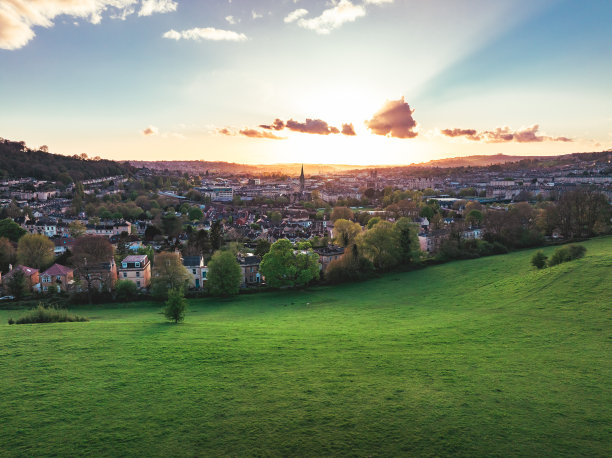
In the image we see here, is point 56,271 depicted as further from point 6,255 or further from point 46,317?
point 46,317

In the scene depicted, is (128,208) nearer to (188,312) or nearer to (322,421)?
(188,312)

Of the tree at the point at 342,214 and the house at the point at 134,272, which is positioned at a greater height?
the tree at the point at 342,214

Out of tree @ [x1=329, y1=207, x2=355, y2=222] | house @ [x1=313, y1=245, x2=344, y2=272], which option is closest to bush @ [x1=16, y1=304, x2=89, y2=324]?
house @ [x1=313, y1=245, x2=344, y2=272]

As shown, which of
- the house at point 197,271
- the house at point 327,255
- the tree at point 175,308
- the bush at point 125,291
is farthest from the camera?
the house at point 327,255

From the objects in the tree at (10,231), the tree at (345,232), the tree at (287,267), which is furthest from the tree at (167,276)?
the tree at (10,231)

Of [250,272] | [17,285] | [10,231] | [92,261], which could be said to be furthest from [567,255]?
[10,231]

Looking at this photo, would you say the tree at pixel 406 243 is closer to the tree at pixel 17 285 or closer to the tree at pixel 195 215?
the tree at pixel 17 285
